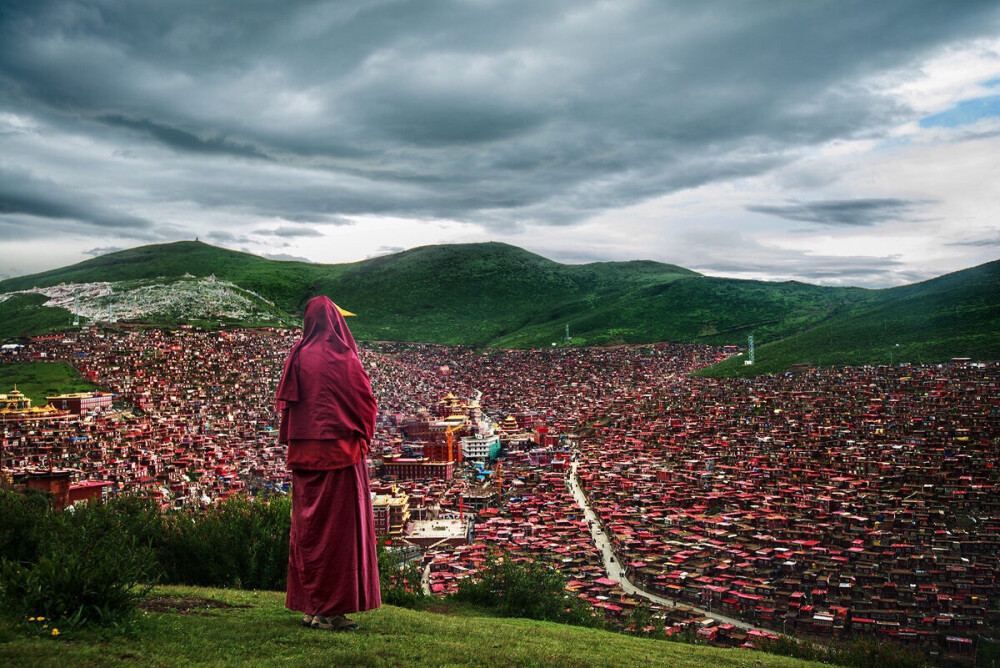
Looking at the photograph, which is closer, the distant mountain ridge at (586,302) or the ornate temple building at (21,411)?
the ornate temple building at (21,411)

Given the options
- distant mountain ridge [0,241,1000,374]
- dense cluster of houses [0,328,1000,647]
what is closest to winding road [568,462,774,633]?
dense cluster of houses [0,328,1000,647]

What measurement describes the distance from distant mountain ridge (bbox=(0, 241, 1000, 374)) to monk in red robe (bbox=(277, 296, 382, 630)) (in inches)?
2087

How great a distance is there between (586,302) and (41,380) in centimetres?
9702

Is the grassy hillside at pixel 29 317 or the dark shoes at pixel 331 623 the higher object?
the grassy hillside at pixel 29 317

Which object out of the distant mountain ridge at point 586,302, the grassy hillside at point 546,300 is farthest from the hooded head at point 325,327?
the grassy hillside at point 546,300

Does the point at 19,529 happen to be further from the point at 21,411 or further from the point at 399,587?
the point at 21,411

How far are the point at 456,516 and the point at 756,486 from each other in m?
13.7

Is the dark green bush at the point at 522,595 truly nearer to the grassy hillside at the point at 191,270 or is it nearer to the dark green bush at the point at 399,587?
the dark green bush at the point at 399,587

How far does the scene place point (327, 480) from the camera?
7402 millimetres

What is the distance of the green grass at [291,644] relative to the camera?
5.63m

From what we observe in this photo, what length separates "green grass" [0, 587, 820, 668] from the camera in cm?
563

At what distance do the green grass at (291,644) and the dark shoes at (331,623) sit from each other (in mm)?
180

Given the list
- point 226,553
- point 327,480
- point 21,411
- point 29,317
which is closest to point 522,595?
point 226,553

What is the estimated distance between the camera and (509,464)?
43844 millimetres
